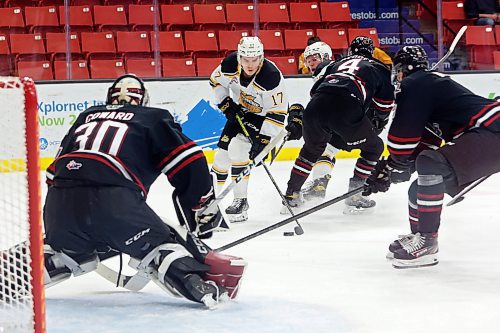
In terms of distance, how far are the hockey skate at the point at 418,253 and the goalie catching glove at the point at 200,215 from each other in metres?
0.84

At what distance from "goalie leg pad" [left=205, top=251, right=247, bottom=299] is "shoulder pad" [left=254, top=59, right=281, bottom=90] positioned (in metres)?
1.94

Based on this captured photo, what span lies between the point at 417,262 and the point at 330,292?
1.68 ft

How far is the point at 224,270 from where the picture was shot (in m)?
2.96

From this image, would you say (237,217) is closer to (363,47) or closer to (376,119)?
(376,119)

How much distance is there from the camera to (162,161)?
2945 mm

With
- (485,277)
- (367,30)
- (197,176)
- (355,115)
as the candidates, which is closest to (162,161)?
(197,176)

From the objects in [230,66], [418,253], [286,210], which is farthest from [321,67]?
[418,253]

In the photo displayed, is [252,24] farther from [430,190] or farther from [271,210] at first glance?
[430,190]

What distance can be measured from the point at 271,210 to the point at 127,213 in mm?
2322

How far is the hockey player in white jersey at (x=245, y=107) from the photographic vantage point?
4777 mm

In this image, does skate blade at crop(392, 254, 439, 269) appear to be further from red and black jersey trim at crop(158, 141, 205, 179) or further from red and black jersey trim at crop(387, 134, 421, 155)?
red and black jersey trim at crop(158, 141, 205, 179)

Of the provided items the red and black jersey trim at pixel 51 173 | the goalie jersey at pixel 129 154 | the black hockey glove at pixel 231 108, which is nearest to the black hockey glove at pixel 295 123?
the black hockey glove at pixel 231 108

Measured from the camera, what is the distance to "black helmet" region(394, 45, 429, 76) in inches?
143

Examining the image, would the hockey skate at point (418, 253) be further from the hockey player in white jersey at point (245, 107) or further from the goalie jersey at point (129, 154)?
the hockey player in white jersey at point (245, 107)
